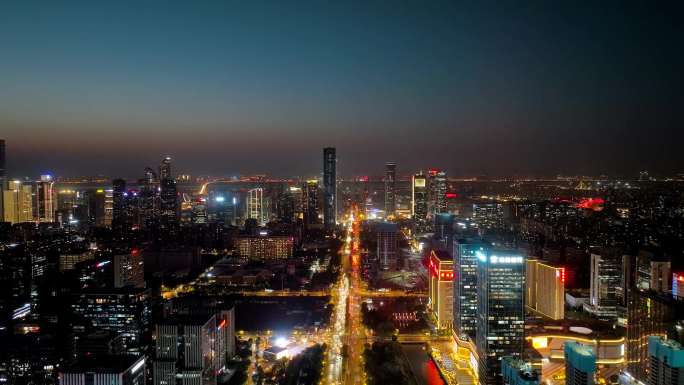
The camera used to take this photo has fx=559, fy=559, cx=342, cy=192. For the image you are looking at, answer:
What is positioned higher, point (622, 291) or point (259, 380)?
point (622, 291)

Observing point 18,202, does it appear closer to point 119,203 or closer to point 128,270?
point 119,203

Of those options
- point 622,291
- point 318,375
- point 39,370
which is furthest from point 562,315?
point 39,370

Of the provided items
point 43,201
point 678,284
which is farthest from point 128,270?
point 43,201

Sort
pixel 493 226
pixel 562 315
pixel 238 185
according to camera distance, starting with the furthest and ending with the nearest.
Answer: pixel 238 185, pixel 493 226, pixel 562 315

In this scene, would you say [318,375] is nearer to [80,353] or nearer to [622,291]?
[80,353]

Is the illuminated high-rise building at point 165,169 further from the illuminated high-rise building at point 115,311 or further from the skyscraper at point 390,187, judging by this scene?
the illuminated high-rise building at point 115,311

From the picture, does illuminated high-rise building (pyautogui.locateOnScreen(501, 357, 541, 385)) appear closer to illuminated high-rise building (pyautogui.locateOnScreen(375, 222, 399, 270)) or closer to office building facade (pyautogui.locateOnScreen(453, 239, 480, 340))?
office building facade (pyautogui.locateOnScreen(453, 239, 480, 340))

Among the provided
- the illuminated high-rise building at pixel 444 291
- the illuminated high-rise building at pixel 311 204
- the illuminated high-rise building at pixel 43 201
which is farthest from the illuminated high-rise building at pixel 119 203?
the illuminated high-rise building at pixel 444 291
